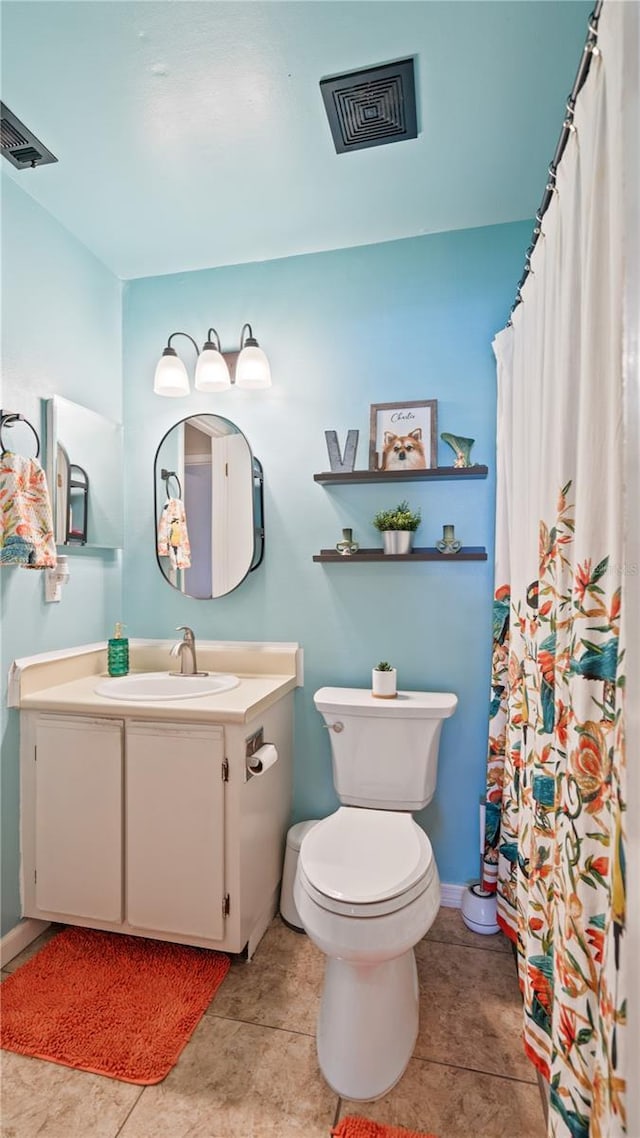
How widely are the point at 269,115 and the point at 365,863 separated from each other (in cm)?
212

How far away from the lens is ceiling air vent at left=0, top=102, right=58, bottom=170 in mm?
1575

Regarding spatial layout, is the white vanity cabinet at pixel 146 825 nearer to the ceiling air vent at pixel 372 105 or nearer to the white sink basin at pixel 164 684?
the white sink basin at pixel 164 684

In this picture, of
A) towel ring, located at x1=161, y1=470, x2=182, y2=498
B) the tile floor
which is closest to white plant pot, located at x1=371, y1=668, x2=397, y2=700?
the tile floor

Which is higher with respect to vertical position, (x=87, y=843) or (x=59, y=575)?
(x=59, y=575)

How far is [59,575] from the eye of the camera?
6.54 ft

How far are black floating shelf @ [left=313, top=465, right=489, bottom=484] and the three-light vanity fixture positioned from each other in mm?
464

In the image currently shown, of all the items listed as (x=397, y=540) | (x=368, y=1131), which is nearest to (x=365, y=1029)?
(x=368, y=1131)

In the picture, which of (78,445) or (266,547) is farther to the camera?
(266,547)

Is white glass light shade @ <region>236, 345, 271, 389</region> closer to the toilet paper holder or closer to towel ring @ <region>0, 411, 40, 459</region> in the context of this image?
towel ring @ <region>0, 411, 40, 459</region>

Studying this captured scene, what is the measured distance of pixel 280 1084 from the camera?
1334mm

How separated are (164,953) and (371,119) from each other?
264 cm

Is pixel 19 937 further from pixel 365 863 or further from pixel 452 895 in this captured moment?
pixel 452 895

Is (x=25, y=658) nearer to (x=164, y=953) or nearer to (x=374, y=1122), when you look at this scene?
(x=164, y=953)

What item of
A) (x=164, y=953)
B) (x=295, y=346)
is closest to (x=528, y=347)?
(x=295, y=346)
